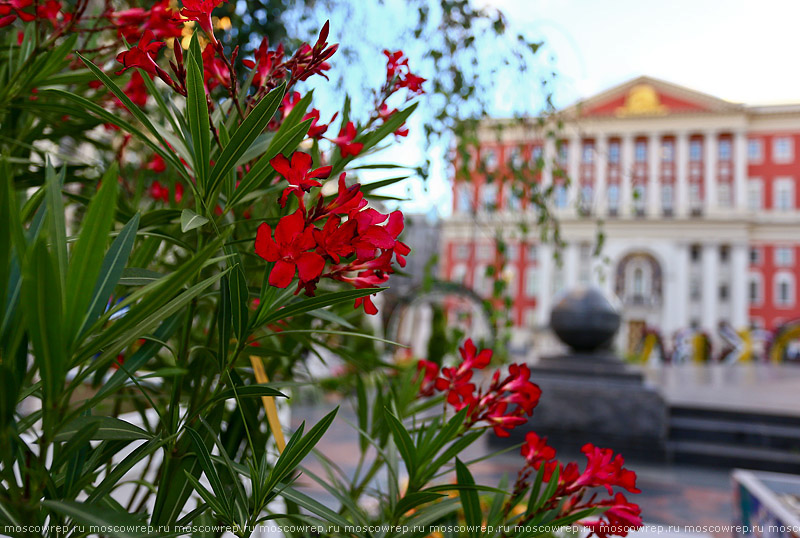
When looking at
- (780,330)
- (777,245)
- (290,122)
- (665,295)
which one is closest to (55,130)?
(290,122)

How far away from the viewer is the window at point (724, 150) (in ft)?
99.5

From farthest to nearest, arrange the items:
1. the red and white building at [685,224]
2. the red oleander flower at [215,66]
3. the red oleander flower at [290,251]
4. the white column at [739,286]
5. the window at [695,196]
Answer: the window at [695,196] → the red and white building at [685,224] → the white column at [739,286] → the red oleander flower at [215,66] → the red oleander flower at [290,251]

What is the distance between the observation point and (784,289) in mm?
28016

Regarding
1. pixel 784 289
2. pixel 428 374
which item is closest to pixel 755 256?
pixel 784 289

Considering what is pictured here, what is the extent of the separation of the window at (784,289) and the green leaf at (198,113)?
3323 centimetres

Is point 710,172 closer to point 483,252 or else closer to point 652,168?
point 652,168

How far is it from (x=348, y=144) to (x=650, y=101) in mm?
35273

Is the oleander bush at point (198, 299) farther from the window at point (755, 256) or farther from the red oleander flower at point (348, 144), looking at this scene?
the window at point (755, 256)

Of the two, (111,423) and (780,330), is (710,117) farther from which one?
(111,423)

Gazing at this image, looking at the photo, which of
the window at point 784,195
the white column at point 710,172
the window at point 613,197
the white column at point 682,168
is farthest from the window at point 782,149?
the window at point 613,197

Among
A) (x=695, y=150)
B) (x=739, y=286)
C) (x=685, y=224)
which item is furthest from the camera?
(x=695, y=150)

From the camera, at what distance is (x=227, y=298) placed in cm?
55

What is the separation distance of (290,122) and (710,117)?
115ft

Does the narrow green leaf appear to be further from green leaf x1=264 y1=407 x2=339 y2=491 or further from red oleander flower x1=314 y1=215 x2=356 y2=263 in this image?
green leaf x1=264 y1=407 x2=339 y2=491
